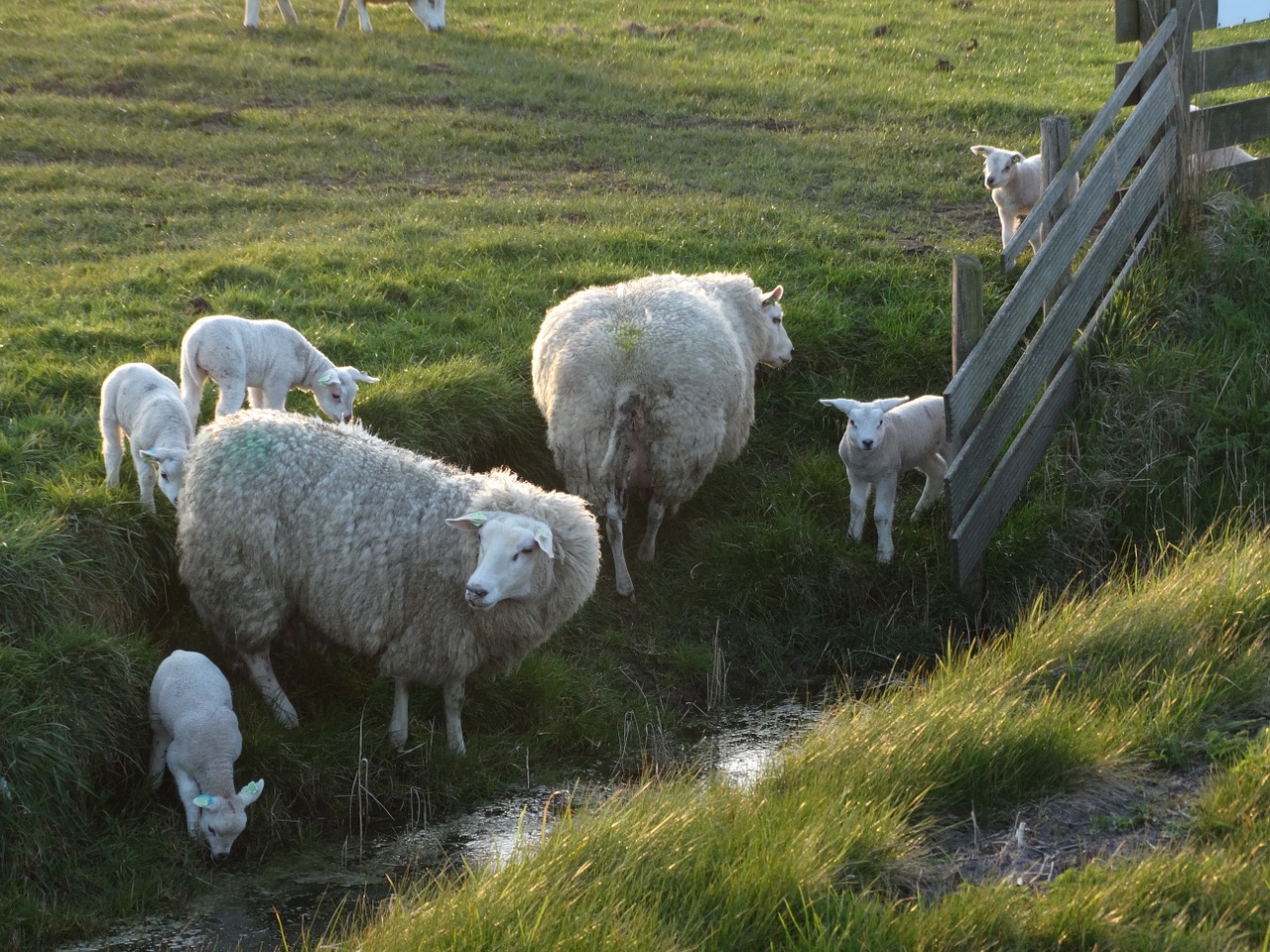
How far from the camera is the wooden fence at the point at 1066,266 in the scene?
21.6 ft

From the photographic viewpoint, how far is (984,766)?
168 inches

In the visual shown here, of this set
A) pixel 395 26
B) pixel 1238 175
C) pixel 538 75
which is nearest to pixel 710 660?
pixel 1238 175

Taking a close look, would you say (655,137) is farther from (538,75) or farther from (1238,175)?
(1238,175)

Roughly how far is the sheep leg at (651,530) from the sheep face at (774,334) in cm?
142

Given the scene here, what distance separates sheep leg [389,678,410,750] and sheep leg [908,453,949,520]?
3324 millimetres

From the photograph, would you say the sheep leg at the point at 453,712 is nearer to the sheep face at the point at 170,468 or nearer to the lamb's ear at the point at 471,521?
the lamb's ear at the point at 471,521

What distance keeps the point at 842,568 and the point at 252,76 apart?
11.3 meters

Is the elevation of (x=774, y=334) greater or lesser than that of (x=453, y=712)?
greater

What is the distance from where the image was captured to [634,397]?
6.80 meters

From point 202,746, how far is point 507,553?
138 centimetres

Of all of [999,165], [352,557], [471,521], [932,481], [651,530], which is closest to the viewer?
[471,521]

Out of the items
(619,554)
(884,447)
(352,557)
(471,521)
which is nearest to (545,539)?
(471,521)

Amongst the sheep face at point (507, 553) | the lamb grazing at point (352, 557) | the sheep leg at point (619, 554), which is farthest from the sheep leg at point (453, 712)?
the sheep leg at point (619, 554)

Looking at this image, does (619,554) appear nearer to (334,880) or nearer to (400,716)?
(400,716)
